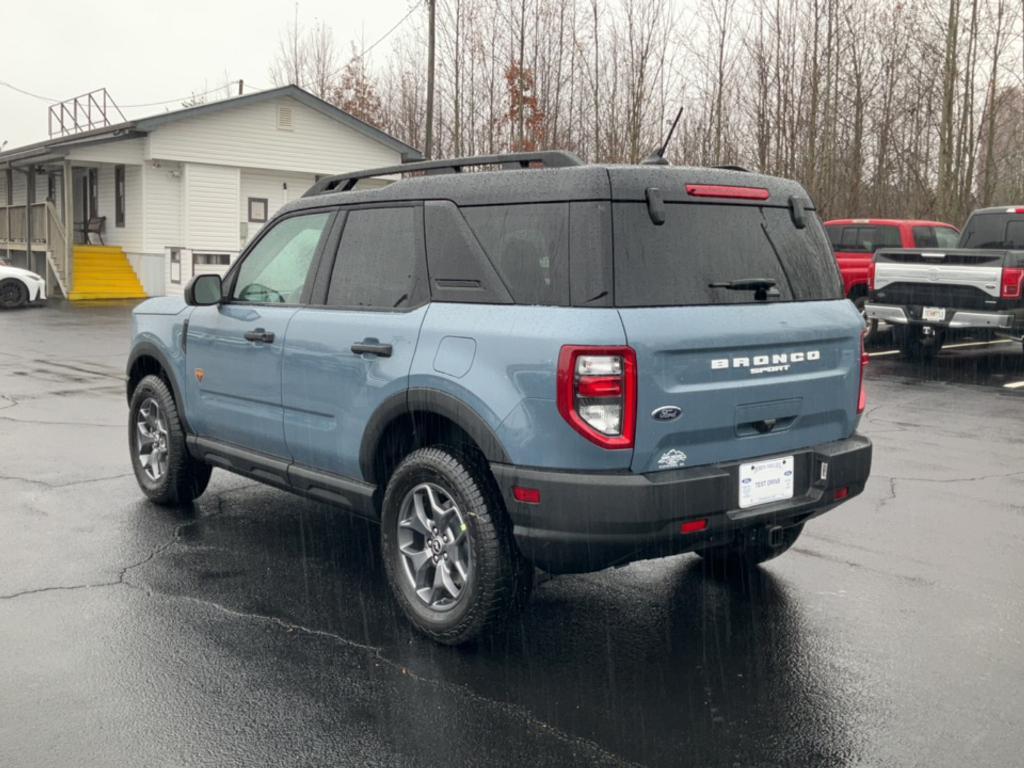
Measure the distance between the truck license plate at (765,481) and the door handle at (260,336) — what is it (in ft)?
8.14

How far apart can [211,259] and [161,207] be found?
1.99 m

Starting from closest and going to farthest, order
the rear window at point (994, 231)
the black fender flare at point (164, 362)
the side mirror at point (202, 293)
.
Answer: the side mirror at point (202, 293) → the black fender flare at point (164, 362) → the rear window at point (994, 231)

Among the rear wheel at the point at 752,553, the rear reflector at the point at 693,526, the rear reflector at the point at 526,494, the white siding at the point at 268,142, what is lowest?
the rear wheel at the point at 752,553

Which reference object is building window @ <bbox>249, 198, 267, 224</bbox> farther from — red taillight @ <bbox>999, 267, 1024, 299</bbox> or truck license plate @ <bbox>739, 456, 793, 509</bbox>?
truck license plate @ <bbox>739, 456, 793, 509</bbox>

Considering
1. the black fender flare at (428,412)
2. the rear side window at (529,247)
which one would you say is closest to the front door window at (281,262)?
the black fender flare at (428,412)

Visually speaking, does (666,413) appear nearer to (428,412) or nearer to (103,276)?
(428,412)

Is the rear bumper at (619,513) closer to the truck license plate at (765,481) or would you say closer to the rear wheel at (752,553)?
the truck license plate at (765,481)

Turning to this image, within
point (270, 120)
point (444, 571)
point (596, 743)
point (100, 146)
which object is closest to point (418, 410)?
point (444, 571)

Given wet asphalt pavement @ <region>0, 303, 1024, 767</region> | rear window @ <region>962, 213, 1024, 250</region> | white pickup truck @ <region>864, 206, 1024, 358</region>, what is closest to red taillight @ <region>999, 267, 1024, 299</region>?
white pickup truck @ <region>864, 206, 1024, 358</region>

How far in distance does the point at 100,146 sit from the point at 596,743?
2778 cm

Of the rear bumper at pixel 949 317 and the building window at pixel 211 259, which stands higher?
the building window at pixel 211 259

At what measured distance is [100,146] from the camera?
2761 cm

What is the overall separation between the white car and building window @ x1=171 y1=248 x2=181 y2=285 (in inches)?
189

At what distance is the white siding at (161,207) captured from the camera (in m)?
28.8
